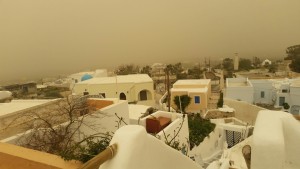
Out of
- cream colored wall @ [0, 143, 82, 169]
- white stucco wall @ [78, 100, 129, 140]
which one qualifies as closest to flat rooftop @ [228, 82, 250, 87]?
white stucco wall @ [78, 100, 129, 140]

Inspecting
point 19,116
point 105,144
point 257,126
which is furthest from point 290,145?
point 19,116

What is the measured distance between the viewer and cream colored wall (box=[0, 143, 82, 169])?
1.95 metres

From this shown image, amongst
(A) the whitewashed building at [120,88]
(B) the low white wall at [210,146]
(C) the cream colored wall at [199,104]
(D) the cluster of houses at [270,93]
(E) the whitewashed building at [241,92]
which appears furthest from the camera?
(E) the whitewashed building at [241,92]

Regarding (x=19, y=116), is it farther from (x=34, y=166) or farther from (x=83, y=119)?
(x=34, y=166)

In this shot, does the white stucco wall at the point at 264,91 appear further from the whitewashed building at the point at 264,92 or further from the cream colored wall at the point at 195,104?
the cream colored wall at the point at 195,104

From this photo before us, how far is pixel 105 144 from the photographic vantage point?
2.16 metres

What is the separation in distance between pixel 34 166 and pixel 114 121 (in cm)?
351

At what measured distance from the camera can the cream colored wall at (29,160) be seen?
1.95m

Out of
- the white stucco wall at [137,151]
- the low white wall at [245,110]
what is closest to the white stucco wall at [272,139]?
the white stucco wall at [137,151]

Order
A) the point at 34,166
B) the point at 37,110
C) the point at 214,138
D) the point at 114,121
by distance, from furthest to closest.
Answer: the point at 214,138, the point at 114,121, the point at 37,110, the point at 34,166

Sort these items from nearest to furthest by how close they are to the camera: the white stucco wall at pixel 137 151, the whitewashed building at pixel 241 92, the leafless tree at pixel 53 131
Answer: the white stucco wall at pixel 137 151 < the leafless tree at pixel 53 131 < the whitewashed building at pixel 241 92

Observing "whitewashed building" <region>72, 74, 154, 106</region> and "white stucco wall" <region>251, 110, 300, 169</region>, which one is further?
"whitewashed building" <region>72, 74, 154, 106</region>

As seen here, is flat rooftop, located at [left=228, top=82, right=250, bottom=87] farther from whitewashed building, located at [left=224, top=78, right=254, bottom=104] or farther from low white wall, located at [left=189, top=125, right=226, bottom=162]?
low white wall, located at [left=189, top=125, right=226, bottom=162]

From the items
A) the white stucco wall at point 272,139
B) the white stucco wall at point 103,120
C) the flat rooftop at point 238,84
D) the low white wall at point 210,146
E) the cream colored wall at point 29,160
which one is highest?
the white stucco wall at point 272,139
